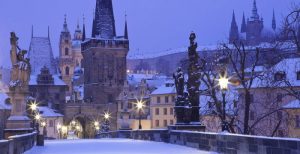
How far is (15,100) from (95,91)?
83982 millimetres

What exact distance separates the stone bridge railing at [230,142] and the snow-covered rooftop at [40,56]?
8357 centimetres

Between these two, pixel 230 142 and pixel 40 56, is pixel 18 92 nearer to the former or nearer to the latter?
pixel 230 142

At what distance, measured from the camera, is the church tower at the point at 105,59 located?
110 meters

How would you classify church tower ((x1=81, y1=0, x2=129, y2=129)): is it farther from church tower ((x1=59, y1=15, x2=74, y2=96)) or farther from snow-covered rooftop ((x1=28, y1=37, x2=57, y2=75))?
church tower ((x1=59, y1=15, x2=74, y2=96))

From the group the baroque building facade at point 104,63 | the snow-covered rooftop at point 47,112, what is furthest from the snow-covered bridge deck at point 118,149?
the baroque building facade at point 104,63

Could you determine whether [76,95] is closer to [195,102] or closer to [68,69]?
[68,69]

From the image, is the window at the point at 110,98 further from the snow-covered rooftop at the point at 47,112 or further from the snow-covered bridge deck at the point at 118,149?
the snow-covered bridge deck at the point at 118,149

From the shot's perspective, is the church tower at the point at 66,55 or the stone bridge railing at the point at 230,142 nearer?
the stone bridge railing at the point at 230,142

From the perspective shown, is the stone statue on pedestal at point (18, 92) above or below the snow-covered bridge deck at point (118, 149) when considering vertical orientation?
above

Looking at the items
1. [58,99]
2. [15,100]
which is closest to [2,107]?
[15,100]

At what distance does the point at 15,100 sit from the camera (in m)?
25.9

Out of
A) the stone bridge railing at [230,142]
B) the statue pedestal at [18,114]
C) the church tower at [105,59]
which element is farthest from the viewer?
the church tower at [105,59]

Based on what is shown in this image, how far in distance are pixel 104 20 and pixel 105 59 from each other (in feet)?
27.2

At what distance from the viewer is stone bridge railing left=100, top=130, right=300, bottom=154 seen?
37.9 ft
